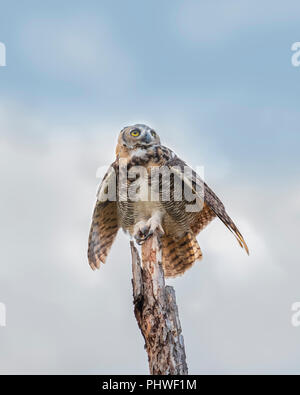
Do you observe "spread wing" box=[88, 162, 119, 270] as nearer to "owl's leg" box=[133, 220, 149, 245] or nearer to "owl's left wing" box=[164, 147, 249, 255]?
"owl's leg" box=[133, 220, 149, 245]

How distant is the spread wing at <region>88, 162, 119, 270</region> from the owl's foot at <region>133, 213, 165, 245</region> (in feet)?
1.72

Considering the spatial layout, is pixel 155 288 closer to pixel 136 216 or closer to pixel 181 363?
pixel 181 363

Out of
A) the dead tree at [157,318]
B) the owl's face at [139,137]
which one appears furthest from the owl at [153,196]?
the dead tree at [157,318]

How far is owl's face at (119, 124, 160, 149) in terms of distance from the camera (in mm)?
6129

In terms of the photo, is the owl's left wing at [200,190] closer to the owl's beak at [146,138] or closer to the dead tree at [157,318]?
the owl's beak at [146,138]

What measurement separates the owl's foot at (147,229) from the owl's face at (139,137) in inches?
34.7

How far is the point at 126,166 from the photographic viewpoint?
20.0 ft

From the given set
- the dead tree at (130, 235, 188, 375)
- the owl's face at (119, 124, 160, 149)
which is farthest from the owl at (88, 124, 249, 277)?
the dead tree at (130, 235, 188, 375)

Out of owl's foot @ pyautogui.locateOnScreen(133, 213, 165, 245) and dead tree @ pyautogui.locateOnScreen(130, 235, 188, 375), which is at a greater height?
owl's foot @ pyautogui.locateOnScreen(133, 213, 165, 245)

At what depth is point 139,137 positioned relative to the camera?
6121 millimetres

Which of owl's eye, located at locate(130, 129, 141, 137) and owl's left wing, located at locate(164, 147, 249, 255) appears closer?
owl's left wing, located at locate(164, 147, 249, 255)

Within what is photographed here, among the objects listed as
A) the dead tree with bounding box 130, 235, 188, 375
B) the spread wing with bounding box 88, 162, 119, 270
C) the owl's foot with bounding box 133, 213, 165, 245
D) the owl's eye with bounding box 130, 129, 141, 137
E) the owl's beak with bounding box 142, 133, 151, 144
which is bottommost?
the dead tree with bounding box 130, 235, 188, 375
